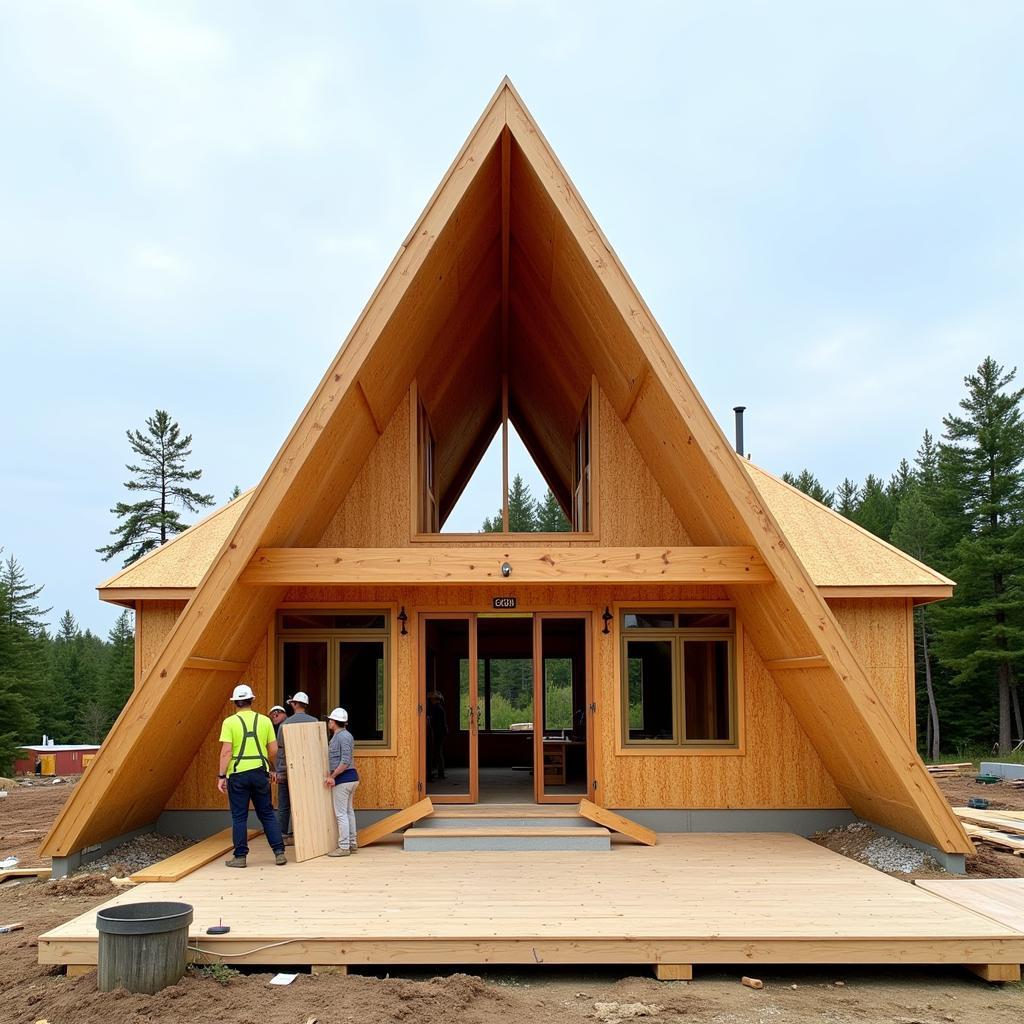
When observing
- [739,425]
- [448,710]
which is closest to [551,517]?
[739,425]

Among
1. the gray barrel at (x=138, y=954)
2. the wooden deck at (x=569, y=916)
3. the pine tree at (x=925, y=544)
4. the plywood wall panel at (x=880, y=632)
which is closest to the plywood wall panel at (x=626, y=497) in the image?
the plywood wall panel at (x=880, y=632)

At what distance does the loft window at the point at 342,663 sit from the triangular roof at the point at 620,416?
48cm

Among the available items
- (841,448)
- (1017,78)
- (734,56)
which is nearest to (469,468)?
(734,56)

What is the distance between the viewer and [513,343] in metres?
13.6

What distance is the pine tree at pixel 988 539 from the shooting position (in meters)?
29.1

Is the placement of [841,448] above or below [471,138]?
above

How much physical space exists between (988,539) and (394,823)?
25.7 m

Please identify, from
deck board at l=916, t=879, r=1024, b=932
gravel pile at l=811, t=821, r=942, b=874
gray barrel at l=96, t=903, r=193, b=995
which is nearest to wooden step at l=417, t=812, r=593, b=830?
gravel pile at l=811, t=821, r=942, b=874

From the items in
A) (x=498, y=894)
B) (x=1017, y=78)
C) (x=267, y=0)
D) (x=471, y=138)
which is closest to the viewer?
(x=498, y=894)

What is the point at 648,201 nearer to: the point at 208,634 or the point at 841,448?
the point at 841,448

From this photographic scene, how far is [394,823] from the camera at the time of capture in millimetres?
Answer: 9438

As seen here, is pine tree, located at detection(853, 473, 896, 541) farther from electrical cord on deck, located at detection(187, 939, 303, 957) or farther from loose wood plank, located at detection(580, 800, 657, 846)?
electrical cord on deck, located at detection(187, 939, 303, 957)

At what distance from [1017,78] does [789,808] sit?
37.1 feet

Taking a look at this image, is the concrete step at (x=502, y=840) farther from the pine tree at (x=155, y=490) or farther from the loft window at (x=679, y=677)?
the pine tree at (x=155, y=490)
